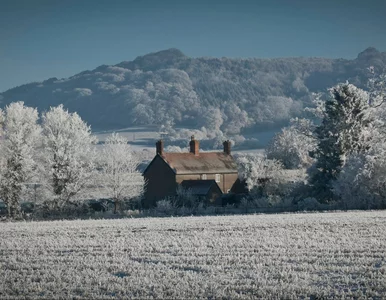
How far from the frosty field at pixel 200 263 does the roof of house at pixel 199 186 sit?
3720 centimetres

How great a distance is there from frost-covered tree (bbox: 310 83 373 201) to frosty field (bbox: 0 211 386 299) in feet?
92.1

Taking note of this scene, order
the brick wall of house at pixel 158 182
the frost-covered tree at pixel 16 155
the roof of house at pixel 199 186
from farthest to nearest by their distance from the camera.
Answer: the brick wall of house at pixel 158 182 < the roof of house at pixel 199 186 < the frost-covered tree at pixel 16 155

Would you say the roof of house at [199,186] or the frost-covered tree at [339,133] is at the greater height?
the frost-covered tree at [339,133]

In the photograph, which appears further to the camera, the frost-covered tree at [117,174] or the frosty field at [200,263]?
the frost-covered tree at [117,174]

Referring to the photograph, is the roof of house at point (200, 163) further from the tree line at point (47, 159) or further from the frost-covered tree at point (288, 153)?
the frost-covered tree at point (288, 153)

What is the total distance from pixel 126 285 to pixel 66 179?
43.4 meters

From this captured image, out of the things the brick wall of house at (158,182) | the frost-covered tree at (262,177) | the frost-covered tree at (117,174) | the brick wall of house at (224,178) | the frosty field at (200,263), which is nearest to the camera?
the frosty field at (200,263)

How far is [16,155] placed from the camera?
58406mm

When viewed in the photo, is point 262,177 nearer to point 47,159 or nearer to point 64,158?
point 64,158

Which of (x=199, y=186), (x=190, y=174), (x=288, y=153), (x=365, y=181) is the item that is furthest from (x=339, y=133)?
(x=288, y=153)

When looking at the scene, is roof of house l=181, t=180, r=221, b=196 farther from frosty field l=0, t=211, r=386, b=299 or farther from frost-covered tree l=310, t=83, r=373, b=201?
frosty field l=0, t=211, r=386, b=299

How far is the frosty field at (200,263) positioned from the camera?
17656 millimetres

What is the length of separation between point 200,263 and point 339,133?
44.5 metres

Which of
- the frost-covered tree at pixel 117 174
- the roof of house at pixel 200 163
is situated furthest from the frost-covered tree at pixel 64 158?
the roof of house at pixel 200 163
